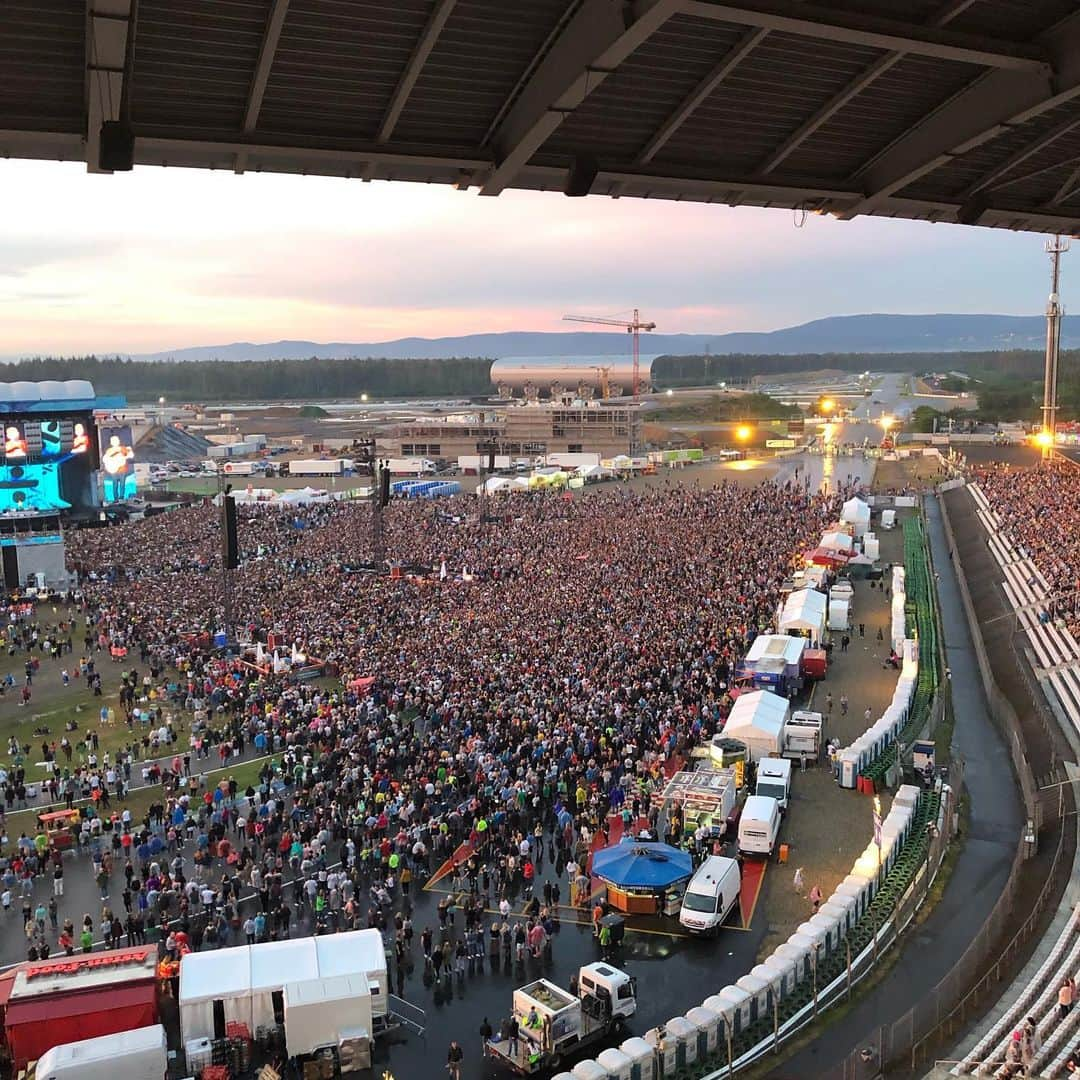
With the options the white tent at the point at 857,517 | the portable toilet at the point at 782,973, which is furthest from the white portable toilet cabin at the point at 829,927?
the white tent at the point at 857,517

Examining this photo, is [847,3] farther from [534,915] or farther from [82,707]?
[82,707]

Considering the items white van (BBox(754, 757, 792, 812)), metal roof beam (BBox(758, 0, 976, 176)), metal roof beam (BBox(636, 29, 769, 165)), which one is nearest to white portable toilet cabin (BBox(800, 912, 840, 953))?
white van (BBox(754, 757, 792, 812))

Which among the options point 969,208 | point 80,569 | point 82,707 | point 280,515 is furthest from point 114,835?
point 280,515

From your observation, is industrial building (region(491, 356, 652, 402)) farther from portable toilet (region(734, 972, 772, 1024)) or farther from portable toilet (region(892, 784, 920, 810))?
portable toilet (region(734, 972, 772, 1024))

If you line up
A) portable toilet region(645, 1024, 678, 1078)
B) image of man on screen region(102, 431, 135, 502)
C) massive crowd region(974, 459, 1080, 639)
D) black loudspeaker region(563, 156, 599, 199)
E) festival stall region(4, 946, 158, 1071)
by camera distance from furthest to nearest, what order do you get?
Answer: 1. image of man on screen region(102, 431, 135, 502)
2. massive crowd region(974, 459, 1080, 639)
3. festival stall region(4, 946, 158, 1071)
4. portable toilet region(645, 1024, 678, 1078)
5. black loudspeaker region(563, 156, 599, 199)

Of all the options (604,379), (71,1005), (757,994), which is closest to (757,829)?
(757,994)

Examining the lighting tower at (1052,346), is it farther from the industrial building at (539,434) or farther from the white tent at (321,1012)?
the white tent at (321,1012)
